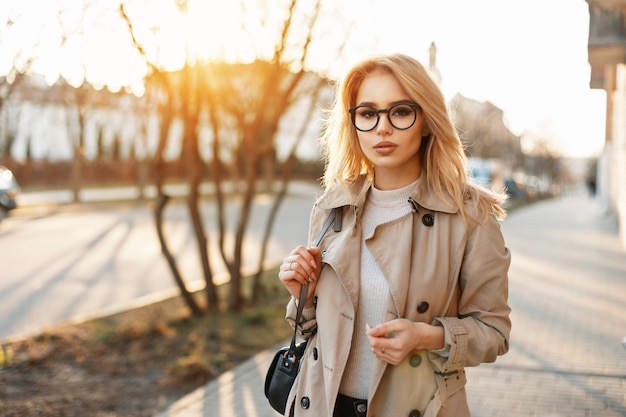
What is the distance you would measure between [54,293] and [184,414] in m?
6.01

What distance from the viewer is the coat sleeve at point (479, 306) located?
7.23ft

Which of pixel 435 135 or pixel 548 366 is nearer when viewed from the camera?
pixel 435 135

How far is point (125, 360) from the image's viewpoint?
657 centimetres

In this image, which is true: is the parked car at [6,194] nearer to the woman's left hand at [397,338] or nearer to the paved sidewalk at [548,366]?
the paved sidewalk at [548,366]

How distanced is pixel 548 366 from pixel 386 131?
447 cm

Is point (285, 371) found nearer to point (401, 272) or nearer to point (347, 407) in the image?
point (347, 407)

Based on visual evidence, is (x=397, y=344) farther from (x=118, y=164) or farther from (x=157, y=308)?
(x=118, y=164)

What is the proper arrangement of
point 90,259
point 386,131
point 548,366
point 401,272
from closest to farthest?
point 401,272 < point 386,131 < point 548,366 < point 90,259

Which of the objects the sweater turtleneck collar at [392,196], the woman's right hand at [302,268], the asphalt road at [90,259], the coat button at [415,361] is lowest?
the asphalt road at [90,259]

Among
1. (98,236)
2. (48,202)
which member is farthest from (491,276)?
(48,202)

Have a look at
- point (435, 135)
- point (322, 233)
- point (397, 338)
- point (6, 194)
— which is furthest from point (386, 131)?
point (6, 194)

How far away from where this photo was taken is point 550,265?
12.7 meters

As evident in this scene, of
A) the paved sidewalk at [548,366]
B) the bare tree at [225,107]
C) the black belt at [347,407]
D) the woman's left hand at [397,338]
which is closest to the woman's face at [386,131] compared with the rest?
the woman's left hand at [397,338]

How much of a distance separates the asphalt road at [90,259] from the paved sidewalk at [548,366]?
242 cm
